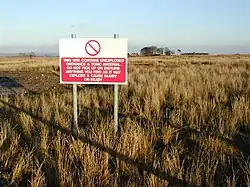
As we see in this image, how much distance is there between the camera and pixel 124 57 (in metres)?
6.77

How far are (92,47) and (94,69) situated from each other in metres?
0.42

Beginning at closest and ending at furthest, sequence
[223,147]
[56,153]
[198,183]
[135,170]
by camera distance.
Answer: [198,183] < [135,170] < [56,153] < [223,147]

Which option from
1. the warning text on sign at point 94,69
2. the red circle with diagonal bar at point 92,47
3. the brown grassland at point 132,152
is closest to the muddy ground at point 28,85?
the brown grassland at point 132,152

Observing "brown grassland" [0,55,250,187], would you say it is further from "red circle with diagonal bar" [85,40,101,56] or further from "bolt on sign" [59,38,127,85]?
"red circle with diagonal bar" [85,40,101,56]

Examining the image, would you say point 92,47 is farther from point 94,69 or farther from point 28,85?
point 28,85

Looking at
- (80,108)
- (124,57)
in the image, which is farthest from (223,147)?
(80,108)

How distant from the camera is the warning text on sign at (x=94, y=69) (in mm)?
6824

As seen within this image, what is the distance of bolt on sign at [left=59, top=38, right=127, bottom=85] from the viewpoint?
6.81m

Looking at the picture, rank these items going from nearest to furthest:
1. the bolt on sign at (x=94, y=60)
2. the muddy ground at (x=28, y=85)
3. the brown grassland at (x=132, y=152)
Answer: the brown grassland at (x=132, y=152) < the bolt on sign at (x=94, y=60) < the muddy ground at (x=28, y=85)

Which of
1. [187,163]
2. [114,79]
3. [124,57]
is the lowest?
[187,163]

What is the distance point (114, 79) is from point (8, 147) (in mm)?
2394

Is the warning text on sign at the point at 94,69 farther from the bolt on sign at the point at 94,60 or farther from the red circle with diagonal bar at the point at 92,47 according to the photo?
the red circle with diagonal bar at the point at 92,47

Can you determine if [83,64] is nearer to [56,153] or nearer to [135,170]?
[56,153]

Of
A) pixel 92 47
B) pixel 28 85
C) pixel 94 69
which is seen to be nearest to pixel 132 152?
pixel 94 69
